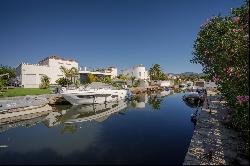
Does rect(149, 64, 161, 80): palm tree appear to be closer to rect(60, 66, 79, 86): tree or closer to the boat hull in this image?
rect(60, 66, 79, 86): tree

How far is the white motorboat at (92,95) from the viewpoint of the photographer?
1316 inches

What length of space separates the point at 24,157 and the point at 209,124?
13046 mm

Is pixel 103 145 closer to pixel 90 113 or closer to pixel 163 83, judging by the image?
pixel 90 113

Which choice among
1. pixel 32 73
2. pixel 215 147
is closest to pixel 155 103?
pixel 215 147

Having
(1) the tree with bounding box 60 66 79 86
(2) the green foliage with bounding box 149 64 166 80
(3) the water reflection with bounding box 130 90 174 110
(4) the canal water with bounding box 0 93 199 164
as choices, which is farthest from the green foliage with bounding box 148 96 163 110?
(2) the green foliage with bounding box 149 64 166 80

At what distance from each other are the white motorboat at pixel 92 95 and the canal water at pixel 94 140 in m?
6.10

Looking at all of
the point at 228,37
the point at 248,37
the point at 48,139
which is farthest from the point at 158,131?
the point at 248,37

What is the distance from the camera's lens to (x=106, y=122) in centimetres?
2459

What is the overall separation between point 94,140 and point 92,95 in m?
18.4

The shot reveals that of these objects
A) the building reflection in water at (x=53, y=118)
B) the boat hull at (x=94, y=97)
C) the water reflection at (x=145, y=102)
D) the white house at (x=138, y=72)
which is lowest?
the building reflection in water at (x=53, y=118)

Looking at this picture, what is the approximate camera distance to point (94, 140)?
17.4 m

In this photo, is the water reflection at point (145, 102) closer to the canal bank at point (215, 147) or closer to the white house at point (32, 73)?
the canal bank at point (215, 147)

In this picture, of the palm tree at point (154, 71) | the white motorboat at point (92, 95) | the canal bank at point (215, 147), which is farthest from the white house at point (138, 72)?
the canal bank at point (215, 147)

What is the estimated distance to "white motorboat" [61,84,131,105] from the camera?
33438 mm
